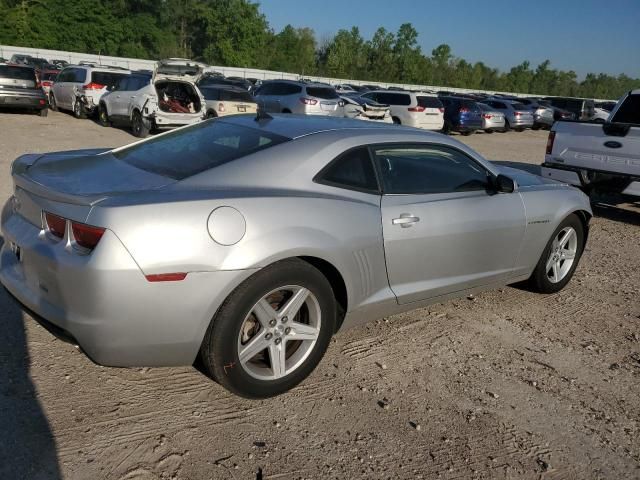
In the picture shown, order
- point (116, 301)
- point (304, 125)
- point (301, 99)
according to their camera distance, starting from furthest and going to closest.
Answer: point (301, 99) < point (304, 125) < point (116, 301)

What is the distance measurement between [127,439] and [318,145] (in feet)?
6.08

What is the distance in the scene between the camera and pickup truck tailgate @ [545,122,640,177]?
286 inches

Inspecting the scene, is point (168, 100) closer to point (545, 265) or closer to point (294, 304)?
point (545, 265)

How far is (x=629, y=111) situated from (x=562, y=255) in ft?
16.6

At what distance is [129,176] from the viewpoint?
9.93 feet

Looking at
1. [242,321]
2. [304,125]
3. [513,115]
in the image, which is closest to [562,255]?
[304,125]

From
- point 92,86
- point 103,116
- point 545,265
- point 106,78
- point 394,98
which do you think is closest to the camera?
point 545,265

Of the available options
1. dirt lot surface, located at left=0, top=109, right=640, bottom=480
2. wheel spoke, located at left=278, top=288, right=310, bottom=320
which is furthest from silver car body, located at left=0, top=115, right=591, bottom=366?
dirt lot surface, located at left=0, top=109, right=640, bottom=480

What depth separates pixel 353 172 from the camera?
335 centimetres

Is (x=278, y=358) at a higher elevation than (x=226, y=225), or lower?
lower

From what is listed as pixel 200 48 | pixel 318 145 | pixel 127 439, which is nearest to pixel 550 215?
pixel 318 145

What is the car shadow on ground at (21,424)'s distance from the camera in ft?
7.82

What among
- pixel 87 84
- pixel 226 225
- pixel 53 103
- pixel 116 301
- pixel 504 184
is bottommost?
pixel 53 103

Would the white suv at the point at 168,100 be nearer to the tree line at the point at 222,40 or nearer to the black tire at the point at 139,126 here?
the black tire at the point at 139,126
